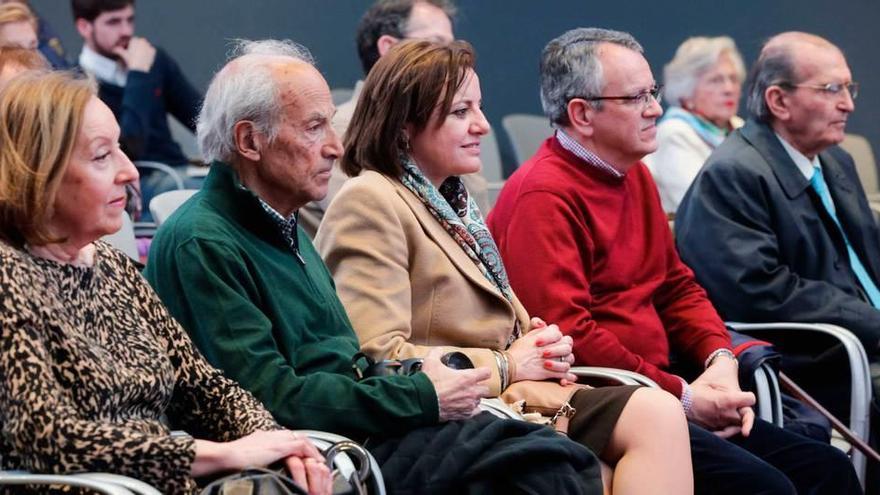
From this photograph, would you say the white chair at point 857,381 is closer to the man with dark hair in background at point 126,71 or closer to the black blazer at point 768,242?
the black blazer at point 768,242

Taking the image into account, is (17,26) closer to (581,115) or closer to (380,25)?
(380,25)

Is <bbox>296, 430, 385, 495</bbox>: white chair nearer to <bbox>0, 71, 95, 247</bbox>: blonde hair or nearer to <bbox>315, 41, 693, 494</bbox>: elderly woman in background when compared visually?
<bbox>315, 41, 693, 494</bbox>: elderly woman in background

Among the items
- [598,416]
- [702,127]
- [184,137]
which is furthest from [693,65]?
[598,416]

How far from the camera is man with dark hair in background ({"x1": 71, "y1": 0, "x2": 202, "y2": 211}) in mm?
5852

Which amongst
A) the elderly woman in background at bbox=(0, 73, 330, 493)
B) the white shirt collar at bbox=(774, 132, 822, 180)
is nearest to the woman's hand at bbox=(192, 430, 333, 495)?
the elderly woman in background at bbox=(0, 73, 330, 493)

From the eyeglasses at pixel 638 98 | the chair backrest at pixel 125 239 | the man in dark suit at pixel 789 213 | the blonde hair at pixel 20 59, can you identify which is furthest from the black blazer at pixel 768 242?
the blonde hair at pixel 20 59

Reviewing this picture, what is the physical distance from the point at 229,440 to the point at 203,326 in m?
0.21

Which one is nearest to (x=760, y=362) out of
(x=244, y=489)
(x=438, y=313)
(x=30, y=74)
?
(x=438, y=313)

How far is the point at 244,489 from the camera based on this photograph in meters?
2.13

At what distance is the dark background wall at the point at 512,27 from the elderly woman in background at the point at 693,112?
92cm

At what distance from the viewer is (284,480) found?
2.19 m

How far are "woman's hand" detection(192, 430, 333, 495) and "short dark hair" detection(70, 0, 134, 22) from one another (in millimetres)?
3937

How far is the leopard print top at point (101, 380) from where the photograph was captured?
81.8 inches

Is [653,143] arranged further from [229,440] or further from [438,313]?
[229,440]
